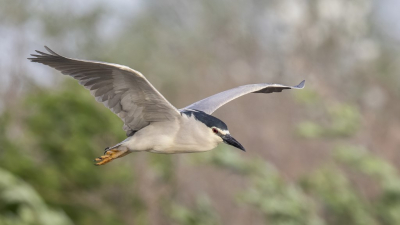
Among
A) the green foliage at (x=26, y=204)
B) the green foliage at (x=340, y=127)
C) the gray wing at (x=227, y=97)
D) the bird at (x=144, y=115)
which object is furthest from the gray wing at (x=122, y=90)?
the green foliage at (x=340, y=127)

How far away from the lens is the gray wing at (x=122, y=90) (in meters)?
4.24

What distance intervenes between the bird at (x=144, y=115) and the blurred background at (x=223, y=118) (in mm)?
3791

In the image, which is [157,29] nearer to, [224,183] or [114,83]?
[224,183]

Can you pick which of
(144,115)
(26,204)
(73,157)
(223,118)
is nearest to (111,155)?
(144,115)

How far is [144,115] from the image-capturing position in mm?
4473

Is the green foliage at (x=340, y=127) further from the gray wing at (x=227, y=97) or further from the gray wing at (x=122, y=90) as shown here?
the gray wing at (x=122, y=90)

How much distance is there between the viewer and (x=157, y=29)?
88.0 ft

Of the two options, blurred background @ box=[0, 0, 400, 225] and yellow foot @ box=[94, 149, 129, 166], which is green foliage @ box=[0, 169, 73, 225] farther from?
yellow foot @ box=[94, 149, 129, 166]

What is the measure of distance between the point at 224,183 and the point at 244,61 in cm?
732

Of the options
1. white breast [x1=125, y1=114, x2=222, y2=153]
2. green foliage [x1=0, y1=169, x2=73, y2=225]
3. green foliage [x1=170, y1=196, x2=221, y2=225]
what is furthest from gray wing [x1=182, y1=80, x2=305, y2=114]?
green foliage [x1=170, y1=196, x2=221, y2=225]

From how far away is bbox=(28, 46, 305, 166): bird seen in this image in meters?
4.31

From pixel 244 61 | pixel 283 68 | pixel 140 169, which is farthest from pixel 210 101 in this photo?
Result: pixel 244 61

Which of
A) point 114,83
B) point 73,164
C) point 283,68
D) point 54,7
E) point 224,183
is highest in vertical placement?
point 283,68

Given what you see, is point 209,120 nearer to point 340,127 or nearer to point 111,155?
point 111,155
